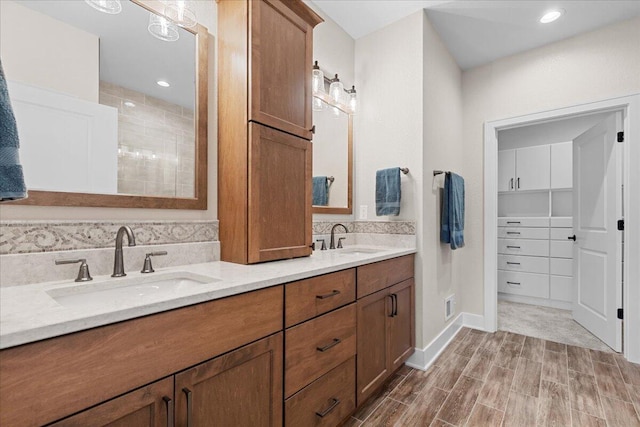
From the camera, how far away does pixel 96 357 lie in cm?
70

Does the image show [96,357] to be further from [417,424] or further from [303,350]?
[417,424]

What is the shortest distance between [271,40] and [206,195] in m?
0.88

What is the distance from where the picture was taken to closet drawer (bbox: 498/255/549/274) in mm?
3760

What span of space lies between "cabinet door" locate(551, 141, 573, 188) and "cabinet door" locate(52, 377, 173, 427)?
471 centimetres

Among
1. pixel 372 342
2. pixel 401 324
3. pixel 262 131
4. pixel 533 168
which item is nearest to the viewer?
pixel 262 131

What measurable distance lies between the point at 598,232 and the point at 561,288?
1276 mm

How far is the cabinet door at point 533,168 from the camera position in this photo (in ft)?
13.0

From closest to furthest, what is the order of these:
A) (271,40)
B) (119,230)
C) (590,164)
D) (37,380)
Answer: (37,380) → (119,230) → (271,40) → (590,164)

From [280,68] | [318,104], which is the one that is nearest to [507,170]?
[318,104]

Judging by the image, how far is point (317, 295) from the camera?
1.33 metres

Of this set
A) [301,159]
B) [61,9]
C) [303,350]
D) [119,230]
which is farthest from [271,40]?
[303,350]

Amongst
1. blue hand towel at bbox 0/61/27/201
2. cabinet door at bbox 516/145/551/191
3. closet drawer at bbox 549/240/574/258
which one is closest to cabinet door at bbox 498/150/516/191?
cabinet door at bbox 516/145/551/191

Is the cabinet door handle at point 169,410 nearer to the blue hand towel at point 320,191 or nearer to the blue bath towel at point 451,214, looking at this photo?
the blue hand towel at point 320,191

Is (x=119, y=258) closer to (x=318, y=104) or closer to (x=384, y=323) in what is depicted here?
(x=384, y=323)
